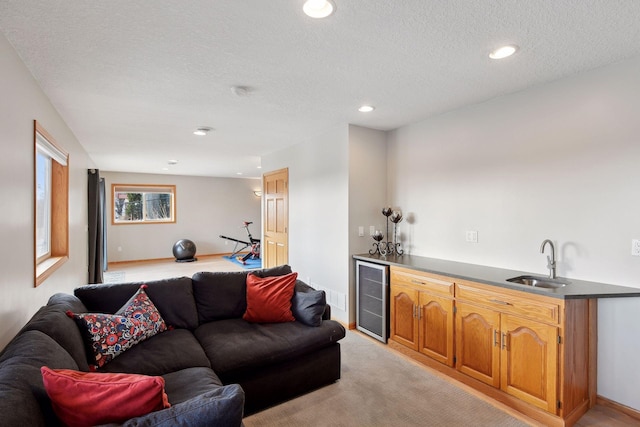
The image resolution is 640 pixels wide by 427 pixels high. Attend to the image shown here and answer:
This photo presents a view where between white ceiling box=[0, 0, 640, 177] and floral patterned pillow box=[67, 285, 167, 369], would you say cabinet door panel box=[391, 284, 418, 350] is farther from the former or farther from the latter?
floral patterned pillow box=[67, 285, 167, 369]

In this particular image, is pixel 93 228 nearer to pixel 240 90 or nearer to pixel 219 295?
pixel 219 295

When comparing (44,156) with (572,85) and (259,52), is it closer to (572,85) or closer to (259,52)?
(259,52)

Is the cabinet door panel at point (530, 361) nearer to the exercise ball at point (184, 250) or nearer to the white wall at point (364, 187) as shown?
the white wall at point (364, 187)

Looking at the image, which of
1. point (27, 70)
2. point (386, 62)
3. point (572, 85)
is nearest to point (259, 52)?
point (386, 62)

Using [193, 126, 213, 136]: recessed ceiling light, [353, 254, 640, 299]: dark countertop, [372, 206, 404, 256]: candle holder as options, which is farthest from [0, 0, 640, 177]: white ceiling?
[353, 254, 640, 299]: dark countertop

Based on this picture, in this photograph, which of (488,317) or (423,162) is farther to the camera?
(423,162)

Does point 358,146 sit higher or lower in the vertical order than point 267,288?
higher

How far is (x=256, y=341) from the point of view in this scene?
2307 mm

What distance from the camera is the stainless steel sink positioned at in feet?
8.11

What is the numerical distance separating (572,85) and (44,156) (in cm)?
476

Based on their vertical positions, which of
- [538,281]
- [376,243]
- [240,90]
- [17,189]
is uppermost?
[240,90]

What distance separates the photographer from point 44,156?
323cm

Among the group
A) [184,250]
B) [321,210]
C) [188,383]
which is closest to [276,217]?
[321,210]

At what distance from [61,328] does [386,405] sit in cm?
210
